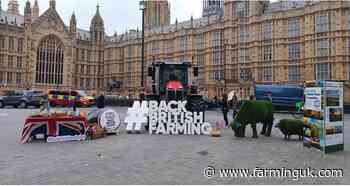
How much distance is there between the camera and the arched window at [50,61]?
201 feet

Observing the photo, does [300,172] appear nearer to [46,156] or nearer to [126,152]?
[126,152]

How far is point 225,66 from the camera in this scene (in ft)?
155

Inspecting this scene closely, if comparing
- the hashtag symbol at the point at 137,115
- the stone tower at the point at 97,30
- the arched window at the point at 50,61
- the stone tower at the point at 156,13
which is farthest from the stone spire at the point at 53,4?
the hashtag symbol at the point at 137,115

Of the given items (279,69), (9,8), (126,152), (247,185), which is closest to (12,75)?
(9,8)

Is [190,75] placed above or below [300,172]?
above

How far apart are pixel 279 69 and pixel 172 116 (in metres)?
33.1

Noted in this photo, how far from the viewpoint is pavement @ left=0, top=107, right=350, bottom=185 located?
5.56m

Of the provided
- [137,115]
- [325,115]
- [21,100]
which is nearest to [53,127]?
[137,115]

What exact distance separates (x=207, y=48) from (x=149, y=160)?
4512 centimetres

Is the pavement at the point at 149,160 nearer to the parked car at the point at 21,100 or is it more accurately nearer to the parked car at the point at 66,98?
the parked car at the point at 21,100

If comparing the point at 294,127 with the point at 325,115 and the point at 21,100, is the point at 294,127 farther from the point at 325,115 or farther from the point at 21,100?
the point at 21,100

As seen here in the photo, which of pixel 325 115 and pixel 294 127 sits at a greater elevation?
pixel 325 115

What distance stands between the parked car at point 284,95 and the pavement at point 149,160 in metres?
20.1

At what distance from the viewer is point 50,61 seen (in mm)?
63438
